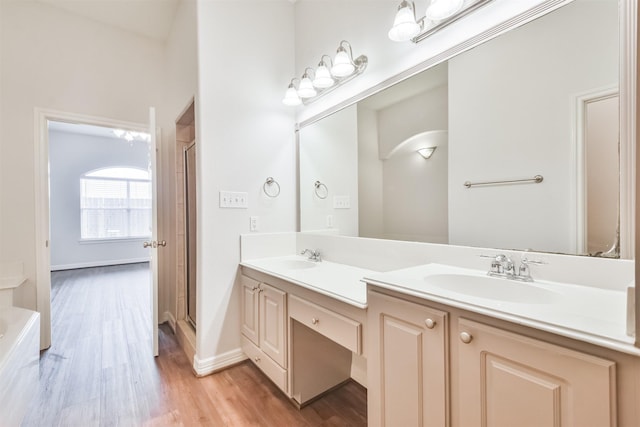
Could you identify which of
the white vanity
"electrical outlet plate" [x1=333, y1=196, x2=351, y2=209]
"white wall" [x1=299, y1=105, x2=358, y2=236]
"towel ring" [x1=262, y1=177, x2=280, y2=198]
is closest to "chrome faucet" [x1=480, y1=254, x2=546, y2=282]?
the white vanity

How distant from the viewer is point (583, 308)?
31.5 inches

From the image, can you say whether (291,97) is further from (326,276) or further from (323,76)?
(326,276)

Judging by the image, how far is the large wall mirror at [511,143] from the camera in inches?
39.7

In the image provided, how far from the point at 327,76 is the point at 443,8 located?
2.82 feet

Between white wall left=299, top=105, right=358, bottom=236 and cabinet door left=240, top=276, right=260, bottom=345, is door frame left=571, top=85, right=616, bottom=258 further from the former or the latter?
cabinet door left=240, top=276, right=260, bottom=345

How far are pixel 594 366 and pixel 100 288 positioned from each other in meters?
5.54

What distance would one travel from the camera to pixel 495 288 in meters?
1.13

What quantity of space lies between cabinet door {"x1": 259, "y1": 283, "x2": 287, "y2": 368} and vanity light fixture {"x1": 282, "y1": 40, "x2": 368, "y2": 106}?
144cm

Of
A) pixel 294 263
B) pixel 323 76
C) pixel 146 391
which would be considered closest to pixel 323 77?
pixel 323 76

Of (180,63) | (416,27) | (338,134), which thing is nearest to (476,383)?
(416,27)

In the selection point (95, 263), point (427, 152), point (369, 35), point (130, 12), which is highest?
point (130, 12)

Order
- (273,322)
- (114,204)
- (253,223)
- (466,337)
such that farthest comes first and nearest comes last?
(114,204) → (253,223) → (273,322) → (466,337)

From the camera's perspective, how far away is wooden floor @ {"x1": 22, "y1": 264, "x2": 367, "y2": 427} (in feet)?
5.16

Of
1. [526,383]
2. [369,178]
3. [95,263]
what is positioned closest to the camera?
[526,383]
